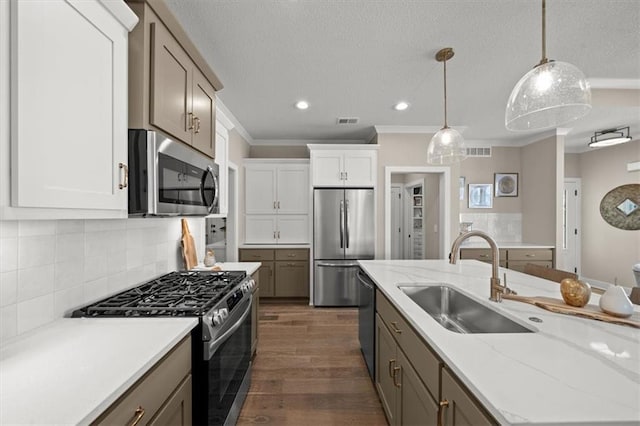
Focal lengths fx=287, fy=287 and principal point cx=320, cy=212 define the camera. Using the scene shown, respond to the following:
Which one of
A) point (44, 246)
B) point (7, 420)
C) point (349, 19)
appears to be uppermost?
point (349, 19)

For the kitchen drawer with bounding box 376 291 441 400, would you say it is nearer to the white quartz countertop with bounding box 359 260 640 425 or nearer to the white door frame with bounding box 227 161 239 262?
the white quartz countertop with bounding box 359 260 640 425

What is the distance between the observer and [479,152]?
5258 millimetres

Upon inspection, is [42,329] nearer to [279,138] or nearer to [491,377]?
[491,377]

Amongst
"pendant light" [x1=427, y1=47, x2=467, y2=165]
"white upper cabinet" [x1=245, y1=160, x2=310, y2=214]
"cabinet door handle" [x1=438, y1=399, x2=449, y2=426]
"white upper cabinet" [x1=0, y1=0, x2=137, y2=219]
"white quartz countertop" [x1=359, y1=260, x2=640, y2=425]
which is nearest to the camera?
"white quartz countertop" [x1=359, y1=260, x2=640, y2=425]

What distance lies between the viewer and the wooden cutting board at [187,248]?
2.38 meters

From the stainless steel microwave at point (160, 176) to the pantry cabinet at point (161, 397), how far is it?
2.04 ft

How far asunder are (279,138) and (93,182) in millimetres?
4090

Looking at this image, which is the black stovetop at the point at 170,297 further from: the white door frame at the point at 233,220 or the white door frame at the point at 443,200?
the white door frame at the point at 443,200

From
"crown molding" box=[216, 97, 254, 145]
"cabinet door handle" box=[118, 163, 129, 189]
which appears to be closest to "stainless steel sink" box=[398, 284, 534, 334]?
"cabinet door handle" box=[118, 163, 129, 189]

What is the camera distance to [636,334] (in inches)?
41.5

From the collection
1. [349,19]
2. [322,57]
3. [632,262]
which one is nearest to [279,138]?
[322,57]

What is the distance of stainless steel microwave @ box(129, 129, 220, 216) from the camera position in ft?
4.14

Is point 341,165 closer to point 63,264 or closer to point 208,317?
point 208,317

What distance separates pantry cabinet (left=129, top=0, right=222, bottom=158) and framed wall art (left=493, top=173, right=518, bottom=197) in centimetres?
524
